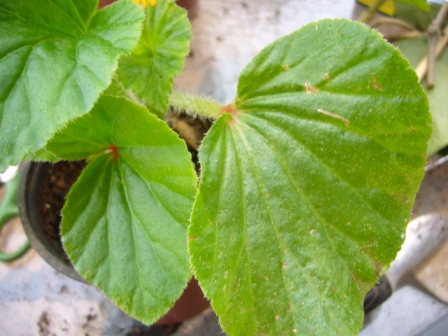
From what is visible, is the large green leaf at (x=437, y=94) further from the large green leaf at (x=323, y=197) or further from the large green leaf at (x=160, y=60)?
the large green leaf at (x=160, y=60)

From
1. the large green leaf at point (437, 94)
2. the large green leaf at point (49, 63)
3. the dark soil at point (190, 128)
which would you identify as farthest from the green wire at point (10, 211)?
the large green leaf at point (437, 94)

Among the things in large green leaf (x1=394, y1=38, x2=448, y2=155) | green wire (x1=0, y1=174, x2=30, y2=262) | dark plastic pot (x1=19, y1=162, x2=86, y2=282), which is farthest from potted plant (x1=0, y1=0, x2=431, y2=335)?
green wire (x1=0, y1=174, x2=30, y2=262)

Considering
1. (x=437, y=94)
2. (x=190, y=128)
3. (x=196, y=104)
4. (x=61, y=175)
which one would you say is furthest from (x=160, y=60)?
(x=437, y=94)

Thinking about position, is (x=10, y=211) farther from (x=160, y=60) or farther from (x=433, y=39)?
(x=433, y=39)

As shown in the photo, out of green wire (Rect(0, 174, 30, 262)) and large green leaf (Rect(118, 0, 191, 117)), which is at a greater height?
large green leaf (Rect(118, 0, 191, 117))

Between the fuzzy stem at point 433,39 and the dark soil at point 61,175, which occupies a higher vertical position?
the fuzzy stem at point 433,39

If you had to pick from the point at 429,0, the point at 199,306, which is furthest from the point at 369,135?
the point at 429,0

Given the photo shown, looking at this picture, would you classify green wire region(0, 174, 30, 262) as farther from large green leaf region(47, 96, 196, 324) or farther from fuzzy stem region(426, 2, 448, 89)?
fuzzy stem region(426, 2, 448, 89)

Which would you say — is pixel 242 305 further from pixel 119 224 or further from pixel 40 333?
pixel 40 333
